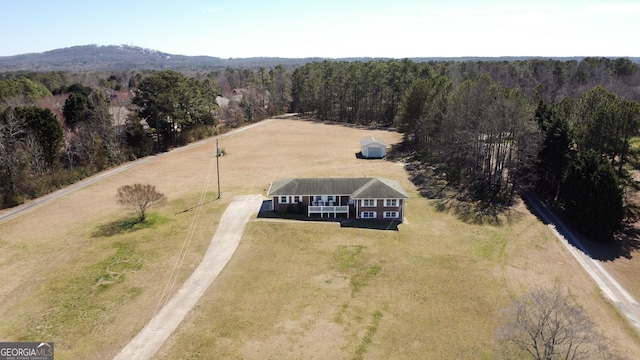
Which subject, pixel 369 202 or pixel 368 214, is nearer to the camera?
pixel 369 202

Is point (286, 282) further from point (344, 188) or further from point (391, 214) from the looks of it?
point (391, 214)

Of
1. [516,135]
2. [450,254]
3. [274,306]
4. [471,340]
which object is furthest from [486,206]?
[274,306]

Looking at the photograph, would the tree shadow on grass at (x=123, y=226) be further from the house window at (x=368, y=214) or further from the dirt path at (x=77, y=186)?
the house window at (x=368, y=214)

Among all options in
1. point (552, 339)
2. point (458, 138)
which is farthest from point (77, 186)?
point (552, 339)

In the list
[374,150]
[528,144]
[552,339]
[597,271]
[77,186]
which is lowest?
[597,271]

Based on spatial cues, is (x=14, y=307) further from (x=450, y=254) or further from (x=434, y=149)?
(x=434, y=149)

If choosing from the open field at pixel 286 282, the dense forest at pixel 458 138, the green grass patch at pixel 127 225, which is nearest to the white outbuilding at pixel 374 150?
the dense forest at pixel 458 138
